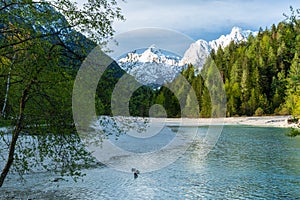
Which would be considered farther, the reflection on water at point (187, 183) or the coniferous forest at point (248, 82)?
the coniferous forest at point (248, 82)

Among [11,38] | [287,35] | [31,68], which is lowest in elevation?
[31,68]

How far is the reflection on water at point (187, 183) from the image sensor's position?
16.3 m

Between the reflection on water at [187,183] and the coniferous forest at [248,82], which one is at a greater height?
the coniferous forest at [248,82]

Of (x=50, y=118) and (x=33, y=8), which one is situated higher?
(x=33, y=8)

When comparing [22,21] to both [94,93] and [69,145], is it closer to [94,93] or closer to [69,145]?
[94,93]

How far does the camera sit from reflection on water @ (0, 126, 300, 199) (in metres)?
16.3

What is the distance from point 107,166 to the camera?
945 inches

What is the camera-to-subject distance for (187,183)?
19.1m

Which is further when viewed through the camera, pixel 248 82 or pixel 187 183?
pixel 248 82

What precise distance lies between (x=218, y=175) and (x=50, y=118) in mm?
15072

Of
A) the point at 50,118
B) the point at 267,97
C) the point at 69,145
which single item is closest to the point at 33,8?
the point at 50,118

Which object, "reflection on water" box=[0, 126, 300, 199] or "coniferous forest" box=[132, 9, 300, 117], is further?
"coniferous forest" box=[132, 9, 300, 117]

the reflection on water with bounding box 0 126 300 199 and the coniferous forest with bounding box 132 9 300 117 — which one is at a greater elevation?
the coniferous forest with bounding box 132 9 300 117

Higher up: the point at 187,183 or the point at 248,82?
the point at 248,82
